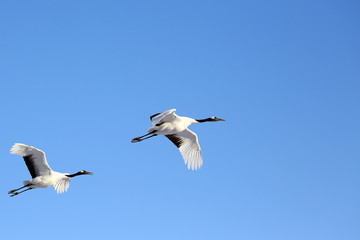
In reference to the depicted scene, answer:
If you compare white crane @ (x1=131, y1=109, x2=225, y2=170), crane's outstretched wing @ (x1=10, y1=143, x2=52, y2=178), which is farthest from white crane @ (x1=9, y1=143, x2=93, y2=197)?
white crane @ (x1=131, y1=109, x2=225, y2=170)

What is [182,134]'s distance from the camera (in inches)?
1194

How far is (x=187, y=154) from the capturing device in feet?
99.8

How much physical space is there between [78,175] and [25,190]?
105 inches

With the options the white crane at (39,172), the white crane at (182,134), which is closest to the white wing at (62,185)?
the white crane at (39,172)

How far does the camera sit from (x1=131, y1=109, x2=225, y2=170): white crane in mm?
28859

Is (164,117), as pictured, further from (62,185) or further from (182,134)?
(62,185)

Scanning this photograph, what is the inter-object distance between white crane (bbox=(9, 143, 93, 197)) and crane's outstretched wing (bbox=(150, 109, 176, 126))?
559 centimetres

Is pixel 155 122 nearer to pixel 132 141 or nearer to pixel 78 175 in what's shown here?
pixel 132 141

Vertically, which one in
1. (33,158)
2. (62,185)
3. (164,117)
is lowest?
(62,185)

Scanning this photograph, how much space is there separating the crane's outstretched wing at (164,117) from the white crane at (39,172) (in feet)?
18.3

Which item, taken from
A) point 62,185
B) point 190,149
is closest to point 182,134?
point 190,149

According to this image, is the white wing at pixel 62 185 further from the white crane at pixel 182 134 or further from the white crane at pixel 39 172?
the white crane at pixel 182 134

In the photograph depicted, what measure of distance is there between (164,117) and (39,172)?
6.59m

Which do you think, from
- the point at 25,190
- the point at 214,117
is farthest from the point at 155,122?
the point at 25,190
